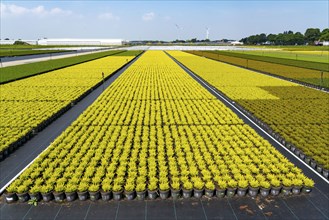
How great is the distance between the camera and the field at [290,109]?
13.8 meters

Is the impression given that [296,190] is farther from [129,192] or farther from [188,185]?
[129,192]

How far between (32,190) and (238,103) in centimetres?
1766

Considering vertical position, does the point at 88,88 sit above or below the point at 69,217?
above

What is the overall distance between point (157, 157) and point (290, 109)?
13.5 meters

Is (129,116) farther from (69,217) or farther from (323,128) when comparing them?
(323,128)

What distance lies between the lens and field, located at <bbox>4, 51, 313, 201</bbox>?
32.0 ft

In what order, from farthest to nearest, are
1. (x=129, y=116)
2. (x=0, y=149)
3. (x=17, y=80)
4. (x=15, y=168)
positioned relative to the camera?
(x=17, y=80) < (x=129, y=116) < (x=0, y=149) < (x=15, y=168)

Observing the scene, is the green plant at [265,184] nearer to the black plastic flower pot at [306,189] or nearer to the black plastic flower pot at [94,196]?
the black plastic flower pot at [306,189]

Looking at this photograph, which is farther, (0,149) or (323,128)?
(323,128)

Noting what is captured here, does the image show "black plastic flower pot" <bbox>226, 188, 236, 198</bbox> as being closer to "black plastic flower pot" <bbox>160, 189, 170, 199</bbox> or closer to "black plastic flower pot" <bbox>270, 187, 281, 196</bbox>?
"black plastic flower pot" <bbox>270, 187, 281, 196</bbox>

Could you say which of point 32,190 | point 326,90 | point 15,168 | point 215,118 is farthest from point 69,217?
point 326,90

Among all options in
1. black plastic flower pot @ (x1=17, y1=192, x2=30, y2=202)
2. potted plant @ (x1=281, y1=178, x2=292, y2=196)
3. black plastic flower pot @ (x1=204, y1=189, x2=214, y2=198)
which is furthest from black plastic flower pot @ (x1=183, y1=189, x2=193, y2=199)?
black plastic flower pot @ (x1=17, y1=192, x2=30, y2=202)

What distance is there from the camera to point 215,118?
59.7 ft

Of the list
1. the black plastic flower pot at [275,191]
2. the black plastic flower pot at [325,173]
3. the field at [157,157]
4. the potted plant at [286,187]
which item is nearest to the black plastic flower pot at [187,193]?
the field at [157,157]
